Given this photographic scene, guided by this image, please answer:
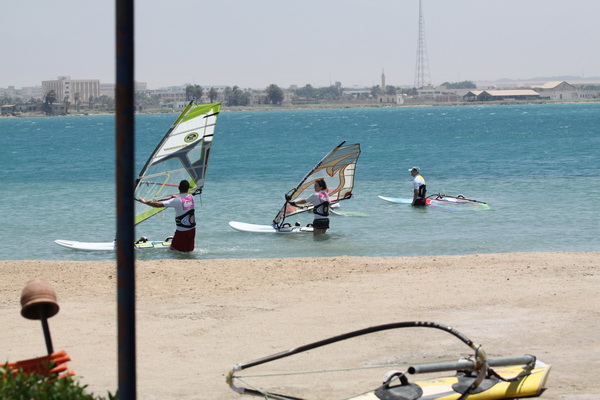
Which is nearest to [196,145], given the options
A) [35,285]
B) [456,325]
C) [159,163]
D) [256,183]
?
[159,163]

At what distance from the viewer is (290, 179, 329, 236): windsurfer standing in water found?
15.4 meters

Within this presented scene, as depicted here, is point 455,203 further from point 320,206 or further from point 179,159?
point 179,159

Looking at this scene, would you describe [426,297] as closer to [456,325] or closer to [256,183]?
[456,325]

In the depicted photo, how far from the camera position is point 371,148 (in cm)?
5369

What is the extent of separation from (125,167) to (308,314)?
549 centimetres

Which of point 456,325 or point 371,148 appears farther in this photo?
point 371,148

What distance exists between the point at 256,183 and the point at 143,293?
20260 mm

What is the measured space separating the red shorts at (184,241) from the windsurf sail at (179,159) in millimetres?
557

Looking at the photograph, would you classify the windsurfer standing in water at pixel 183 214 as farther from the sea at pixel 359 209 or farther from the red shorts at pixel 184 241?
the sea at pixel 359 209

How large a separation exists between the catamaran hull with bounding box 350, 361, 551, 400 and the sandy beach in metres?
0.14

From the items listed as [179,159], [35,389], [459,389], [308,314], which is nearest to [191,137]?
[179,159]

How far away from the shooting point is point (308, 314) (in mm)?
8820

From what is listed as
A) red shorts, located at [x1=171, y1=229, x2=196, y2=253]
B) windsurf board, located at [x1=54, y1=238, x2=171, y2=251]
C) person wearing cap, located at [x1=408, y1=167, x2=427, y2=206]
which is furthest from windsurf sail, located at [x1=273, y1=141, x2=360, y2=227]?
red shorts, located at [x1=171, y1=229, x2=196, y2=253]

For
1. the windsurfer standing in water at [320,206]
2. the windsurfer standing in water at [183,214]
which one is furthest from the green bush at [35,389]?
the windsurfer standing in water at [320,206]
